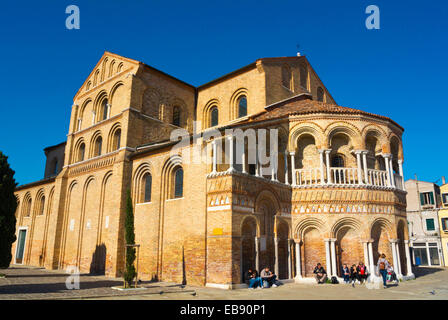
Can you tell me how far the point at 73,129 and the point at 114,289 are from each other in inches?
673

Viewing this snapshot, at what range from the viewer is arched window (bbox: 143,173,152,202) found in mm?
20094

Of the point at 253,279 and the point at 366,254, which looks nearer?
A: the point at 253,279

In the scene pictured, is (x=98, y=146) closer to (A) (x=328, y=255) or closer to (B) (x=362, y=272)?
(A) (x=328, y=255)

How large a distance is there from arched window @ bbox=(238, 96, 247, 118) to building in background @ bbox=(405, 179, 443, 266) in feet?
79.6

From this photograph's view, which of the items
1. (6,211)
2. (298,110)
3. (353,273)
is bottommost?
(353,273)

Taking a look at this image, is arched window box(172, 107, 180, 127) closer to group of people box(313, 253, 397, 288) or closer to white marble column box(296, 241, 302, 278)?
white marble column box(296, 241, 302, 278)

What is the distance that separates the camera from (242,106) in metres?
23.8

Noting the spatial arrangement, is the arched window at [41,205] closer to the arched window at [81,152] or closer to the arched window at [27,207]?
the arched window at [27,207]

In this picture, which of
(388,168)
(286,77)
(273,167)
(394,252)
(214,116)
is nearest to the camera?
(394,252)

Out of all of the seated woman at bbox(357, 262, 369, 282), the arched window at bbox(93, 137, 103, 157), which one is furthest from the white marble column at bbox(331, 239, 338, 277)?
the arched window at bbox(93, 137, 103, 157)

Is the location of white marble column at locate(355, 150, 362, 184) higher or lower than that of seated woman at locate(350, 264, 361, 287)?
higher

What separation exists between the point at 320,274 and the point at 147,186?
35.2 feet

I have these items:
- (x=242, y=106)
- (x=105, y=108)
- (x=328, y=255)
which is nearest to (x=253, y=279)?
(x=328, y=255)

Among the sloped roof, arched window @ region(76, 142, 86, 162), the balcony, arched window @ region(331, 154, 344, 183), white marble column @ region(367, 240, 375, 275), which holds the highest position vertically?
the sloped roof
